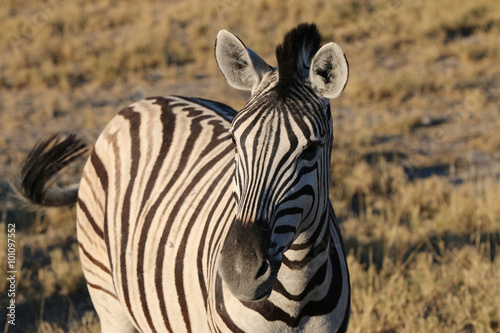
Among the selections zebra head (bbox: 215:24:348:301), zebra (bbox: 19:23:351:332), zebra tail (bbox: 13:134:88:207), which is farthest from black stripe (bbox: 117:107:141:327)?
zebra head (bbox: 215:24:348:301)

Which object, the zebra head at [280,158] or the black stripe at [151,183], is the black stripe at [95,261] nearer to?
the black stripe at [151,183]

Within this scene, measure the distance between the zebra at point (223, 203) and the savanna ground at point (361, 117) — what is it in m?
1.09

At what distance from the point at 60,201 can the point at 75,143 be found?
37 cm

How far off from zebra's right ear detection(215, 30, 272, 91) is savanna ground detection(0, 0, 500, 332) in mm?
1902

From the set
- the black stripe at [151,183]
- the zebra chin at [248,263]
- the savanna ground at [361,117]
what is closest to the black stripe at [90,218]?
the black stripe at [151,183]

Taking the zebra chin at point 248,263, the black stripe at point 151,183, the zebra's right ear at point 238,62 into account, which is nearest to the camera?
the zebra chin at point 248,263

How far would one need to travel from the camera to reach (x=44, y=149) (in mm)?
3355

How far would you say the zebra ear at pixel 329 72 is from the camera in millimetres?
1891

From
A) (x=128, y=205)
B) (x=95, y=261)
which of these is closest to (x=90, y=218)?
(x=95, y=261)

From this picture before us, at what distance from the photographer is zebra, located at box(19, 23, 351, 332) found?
5.91 ft

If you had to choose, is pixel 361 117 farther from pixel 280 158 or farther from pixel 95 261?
Answer: pixel 280 158

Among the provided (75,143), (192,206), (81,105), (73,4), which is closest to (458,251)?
(192,206)

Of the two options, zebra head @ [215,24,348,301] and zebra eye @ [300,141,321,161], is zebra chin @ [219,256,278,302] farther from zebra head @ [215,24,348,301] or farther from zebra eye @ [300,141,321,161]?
zebra eye @ [300,141,321,161]

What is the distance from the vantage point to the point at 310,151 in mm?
1858
